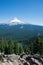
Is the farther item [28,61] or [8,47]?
[8,47]

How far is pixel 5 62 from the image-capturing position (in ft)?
109

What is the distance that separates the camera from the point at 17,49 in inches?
2933

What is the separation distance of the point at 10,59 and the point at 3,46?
135ft

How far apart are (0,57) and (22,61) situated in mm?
5659

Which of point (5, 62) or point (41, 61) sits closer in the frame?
point (5, 62)

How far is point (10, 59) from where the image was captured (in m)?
35.7

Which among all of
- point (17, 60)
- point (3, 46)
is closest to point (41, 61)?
point (17, 60)

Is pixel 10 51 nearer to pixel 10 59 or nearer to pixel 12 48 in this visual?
pixel 12 48

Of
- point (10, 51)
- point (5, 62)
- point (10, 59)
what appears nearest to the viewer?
point (5, 62)

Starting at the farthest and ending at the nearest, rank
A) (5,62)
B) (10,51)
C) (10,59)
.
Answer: (10,51) < (10,59) < (5,62)

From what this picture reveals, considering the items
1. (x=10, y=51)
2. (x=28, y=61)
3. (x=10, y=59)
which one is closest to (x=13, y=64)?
(x=10, y=59)

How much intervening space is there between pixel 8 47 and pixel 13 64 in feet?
128

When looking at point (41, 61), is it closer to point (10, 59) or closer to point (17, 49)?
point (10, 59)

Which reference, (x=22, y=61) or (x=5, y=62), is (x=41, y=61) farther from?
(x=5, y=62)
